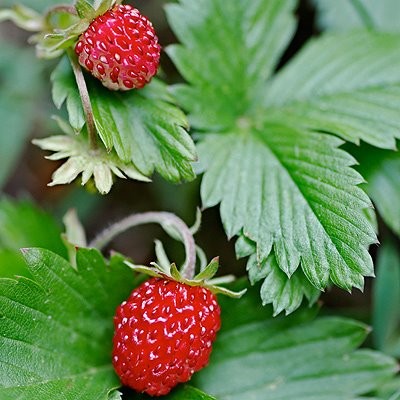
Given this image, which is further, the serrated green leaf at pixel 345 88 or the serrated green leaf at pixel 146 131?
the serrated green leaf at pixel 345 88

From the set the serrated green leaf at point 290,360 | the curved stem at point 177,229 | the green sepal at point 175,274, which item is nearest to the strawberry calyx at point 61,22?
the curved stem at point 177,229

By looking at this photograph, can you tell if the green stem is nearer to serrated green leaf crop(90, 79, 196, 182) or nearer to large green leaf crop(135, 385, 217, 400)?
serrated green leaf crop(90, 79, 196, 182)

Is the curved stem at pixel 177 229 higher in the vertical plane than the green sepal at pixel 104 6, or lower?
lower

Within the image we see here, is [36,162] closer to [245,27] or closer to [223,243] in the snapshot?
[223,243]

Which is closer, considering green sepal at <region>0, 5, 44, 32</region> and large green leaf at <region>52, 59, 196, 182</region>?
large green leaf at <region>52, 59, 196, 182</region>

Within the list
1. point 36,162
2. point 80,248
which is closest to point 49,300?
point 80,248

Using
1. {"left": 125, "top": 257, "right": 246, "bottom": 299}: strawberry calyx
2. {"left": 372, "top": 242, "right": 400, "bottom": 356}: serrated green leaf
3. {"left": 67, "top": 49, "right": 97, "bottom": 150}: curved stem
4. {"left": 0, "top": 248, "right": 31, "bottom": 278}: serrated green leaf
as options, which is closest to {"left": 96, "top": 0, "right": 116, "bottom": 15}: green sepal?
{"left": 67, "top": 49, "right": 97, "bottom": 150}: curved stem

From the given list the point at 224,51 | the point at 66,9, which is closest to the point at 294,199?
the point at 224,51

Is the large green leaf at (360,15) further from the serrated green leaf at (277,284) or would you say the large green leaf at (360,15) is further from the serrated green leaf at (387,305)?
the serrated green leaf at (277,284)
